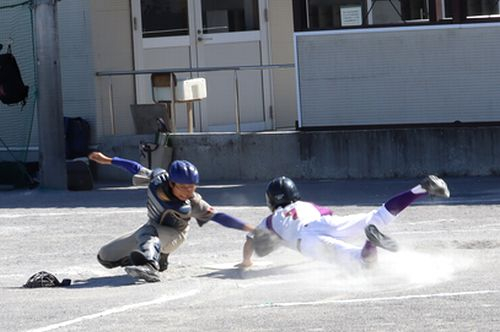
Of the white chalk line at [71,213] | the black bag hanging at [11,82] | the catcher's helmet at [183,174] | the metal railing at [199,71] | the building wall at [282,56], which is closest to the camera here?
the catcher's helmet at [183,174]

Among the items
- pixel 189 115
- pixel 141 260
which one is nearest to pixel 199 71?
pixel 189 115

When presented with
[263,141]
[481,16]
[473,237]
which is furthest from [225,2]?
[473,237]

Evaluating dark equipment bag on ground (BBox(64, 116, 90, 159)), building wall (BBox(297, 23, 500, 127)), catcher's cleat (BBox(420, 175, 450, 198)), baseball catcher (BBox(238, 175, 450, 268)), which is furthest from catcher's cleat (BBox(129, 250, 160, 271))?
dark equipment bag on ground (BBox(64, 116, 90, 159))

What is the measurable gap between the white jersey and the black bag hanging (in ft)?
30.3

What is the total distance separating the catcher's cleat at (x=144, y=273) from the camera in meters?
10.9

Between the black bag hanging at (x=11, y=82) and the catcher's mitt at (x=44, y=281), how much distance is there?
9008mm

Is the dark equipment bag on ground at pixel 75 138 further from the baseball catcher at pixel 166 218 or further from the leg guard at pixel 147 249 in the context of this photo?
the leg guard at pixel 147 249

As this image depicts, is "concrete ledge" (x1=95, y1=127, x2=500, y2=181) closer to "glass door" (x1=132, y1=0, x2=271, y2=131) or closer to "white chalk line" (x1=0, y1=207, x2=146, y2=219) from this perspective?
"glass door" (x1=132, y1=0, x2=271, y2=131)

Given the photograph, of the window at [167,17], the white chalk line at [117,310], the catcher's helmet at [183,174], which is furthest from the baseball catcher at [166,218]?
the window at [167,17]

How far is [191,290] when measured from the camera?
34.1ft

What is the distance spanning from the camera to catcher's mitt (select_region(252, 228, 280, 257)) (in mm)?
11516

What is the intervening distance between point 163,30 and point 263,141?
12.3ft

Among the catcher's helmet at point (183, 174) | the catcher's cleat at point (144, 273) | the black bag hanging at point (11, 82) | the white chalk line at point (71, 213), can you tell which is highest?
the black bag hanging at point (11, 82)

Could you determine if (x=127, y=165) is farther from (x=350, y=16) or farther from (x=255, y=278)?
(x=350, y=16)
